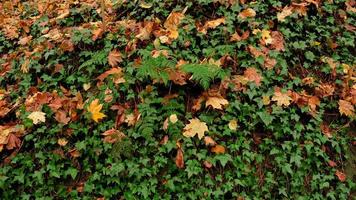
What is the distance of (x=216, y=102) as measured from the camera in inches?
200

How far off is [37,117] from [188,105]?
78.3 inches

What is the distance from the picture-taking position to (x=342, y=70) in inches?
225

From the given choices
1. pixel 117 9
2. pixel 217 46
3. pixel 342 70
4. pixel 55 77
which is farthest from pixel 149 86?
pixel 342 70

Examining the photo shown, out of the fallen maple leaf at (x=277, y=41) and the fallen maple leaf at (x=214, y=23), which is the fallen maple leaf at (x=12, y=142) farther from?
the fallen maple leaf at (x=277, y=41)

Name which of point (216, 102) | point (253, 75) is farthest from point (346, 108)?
point (216, 102)

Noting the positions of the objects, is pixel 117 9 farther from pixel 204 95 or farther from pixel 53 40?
pixel 204 95

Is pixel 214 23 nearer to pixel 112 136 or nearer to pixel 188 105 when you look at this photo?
pixel 188 105

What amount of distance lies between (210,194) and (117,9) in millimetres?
3704

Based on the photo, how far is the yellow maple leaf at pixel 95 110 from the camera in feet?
16.9

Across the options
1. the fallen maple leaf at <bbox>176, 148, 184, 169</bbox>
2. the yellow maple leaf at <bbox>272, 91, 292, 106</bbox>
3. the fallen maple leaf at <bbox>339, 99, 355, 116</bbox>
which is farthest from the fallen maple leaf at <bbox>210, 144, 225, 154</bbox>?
the fallen maple leaf at <bbox>339, 99, 355, 116</bbox>

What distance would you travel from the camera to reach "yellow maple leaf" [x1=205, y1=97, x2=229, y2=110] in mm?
5039

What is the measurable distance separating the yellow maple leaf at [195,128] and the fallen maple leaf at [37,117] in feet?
6.15

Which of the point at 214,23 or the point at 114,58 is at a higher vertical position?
the point at 214,23

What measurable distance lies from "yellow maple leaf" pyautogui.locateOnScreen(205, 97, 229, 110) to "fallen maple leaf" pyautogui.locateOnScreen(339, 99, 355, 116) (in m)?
1.55
